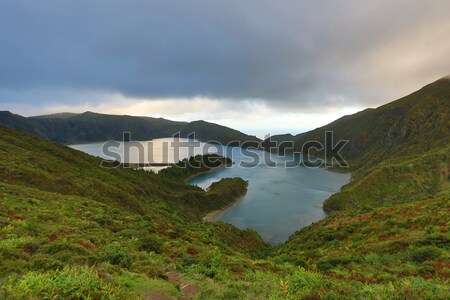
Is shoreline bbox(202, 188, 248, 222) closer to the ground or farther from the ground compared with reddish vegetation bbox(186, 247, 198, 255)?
closer to the ground

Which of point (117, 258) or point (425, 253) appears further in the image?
point (425, 253)

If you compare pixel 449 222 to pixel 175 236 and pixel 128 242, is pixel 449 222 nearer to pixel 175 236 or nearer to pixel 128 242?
pixel 175 236

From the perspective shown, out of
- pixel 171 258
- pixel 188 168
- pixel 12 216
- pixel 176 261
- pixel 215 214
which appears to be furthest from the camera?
pixel 188 168

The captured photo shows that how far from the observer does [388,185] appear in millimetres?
90125

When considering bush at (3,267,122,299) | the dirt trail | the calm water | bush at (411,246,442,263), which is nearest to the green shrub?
the dirt trail

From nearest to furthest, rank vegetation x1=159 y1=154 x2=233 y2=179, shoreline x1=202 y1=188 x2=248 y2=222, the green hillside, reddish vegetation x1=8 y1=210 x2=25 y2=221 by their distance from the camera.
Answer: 1. the green hillside
2. reddish vegetation x1=8 y1=210 x2=25 y2=221
3. shoreline x1=202 y1=188 x2=248 y2=222
4. vegetation x1=159 y1=154 x2=233 y2=179

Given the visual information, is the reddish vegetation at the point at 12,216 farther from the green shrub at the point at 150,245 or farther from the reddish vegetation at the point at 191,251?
the reddish vegetation at the point at 191,251

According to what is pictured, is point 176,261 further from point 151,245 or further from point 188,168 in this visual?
point 188,168

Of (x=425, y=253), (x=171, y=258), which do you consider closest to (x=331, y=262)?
(x=425, y=253)

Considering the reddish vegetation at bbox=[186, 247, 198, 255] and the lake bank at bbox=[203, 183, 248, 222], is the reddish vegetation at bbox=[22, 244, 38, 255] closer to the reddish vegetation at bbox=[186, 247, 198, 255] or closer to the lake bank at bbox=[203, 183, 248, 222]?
the reddish vegetation at bbox=[186, 247, 198, 255]

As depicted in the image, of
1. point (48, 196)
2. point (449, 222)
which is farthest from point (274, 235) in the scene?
point (48, 196)

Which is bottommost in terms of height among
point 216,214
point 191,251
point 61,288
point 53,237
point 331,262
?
point 216,214

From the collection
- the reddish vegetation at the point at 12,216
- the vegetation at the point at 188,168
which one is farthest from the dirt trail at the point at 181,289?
the vegetation at the point at 188,168

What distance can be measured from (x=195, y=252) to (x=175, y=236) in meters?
5.58
